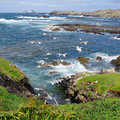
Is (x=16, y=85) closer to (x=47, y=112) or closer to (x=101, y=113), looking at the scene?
(x=101, y=113)

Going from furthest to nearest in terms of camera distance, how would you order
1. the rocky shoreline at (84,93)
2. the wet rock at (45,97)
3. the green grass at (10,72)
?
the wet rock at (45,97) → the green grass at (10,72) → the rocky shoreline at (84,93)

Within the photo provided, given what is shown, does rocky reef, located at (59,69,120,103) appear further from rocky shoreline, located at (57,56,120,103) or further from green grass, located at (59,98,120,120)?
green grass, located at (59,98,120,120)

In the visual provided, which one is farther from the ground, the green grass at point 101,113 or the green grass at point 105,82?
the green grass at point 101,113

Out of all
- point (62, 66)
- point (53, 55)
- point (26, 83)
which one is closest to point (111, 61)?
point (62, 66)

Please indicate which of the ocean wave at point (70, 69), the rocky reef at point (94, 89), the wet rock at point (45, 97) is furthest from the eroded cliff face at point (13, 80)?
the ocean wave at point (70, 69)

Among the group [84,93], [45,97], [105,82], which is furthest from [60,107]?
[105,82]

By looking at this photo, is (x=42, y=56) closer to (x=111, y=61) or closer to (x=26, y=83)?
(x=111, y=61)

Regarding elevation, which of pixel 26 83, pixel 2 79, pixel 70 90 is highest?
pixel 2 79

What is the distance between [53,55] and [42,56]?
258cm

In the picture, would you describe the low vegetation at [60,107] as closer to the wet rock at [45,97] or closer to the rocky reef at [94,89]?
the rocky reef at [94,89]

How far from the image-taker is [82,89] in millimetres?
17375

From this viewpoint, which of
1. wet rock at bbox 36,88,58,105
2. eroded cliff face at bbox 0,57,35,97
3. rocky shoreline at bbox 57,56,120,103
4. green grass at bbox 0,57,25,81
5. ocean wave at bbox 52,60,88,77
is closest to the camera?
eroded cliff face at bbox 0,57,35,97

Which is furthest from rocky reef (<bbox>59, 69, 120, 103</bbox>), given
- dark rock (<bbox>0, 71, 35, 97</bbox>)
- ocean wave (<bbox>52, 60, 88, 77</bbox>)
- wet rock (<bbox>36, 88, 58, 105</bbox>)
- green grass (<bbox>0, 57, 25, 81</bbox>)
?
ocean wave (<bbox>52, 60, 88, 77</bbox>)

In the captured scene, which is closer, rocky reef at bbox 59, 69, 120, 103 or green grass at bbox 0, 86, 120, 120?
green grass at bbox 0, 86, 120, 120
